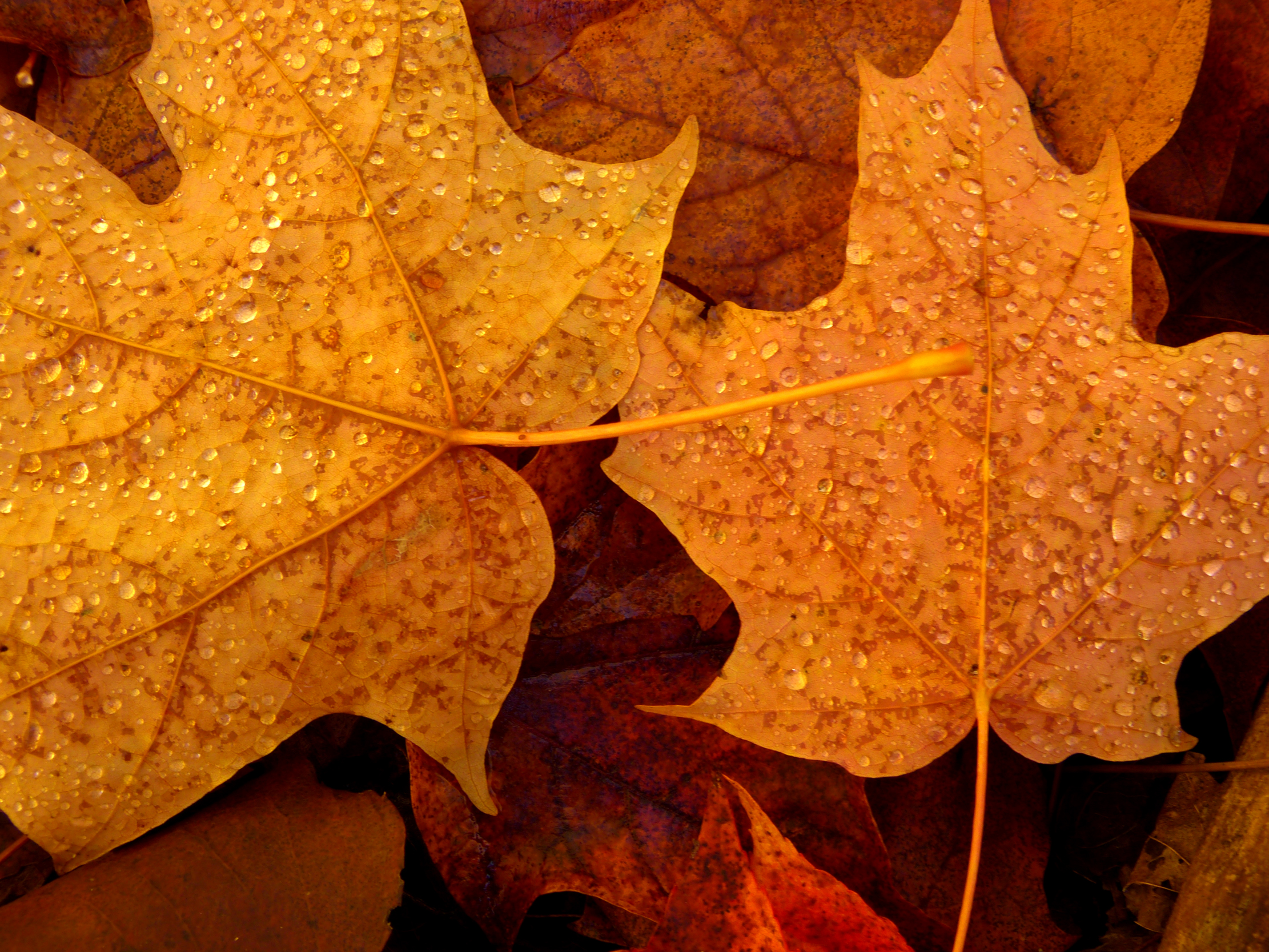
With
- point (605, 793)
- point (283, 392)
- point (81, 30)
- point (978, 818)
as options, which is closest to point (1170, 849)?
point (978, 818)

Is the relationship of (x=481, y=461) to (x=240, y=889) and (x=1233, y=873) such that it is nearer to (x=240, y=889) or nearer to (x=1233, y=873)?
(x=240, y=889)

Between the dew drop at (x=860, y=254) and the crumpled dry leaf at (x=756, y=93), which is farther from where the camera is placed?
the crumpled dry leaf at (x=756, y=93)

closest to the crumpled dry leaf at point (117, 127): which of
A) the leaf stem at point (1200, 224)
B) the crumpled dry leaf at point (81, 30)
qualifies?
the crumpled dry leaf at point (81, 30)

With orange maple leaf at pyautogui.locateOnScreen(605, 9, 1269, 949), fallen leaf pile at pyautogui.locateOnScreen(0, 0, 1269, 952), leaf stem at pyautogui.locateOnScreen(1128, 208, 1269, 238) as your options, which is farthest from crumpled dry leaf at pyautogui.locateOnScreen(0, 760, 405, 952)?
leaf stem at pyautogui.locateOnScreen(1128, 208, 1269, 238)

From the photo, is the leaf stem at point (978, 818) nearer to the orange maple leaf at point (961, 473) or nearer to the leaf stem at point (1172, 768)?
the orange maple leaf at point (961, 473)

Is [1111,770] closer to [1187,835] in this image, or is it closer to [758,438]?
[1187,835]

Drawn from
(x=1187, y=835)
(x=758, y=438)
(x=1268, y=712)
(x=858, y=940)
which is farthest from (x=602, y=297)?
(x=1187, y=835)

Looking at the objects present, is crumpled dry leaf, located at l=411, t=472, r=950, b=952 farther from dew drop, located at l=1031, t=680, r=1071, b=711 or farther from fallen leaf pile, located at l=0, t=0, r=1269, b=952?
dew drop, located at l=1031, t=680, r=1071, b=711
